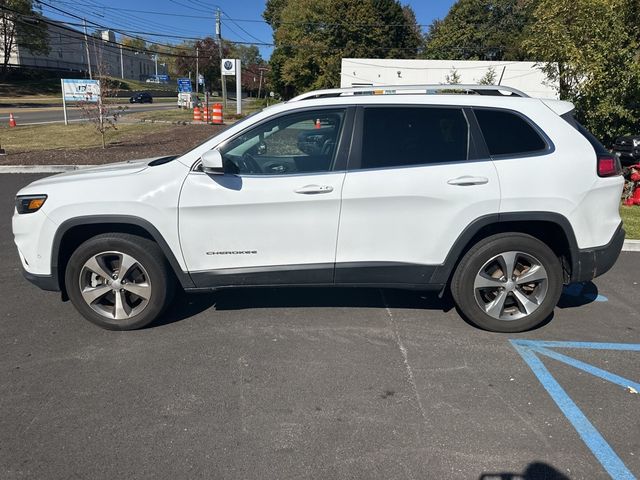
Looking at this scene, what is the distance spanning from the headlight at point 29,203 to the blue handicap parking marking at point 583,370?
381 cm

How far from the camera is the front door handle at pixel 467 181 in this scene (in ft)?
11.9

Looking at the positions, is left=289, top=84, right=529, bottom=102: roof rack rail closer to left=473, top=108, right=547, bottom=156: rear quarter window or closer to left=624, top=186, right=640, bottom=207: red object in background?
left=473, top=108, right=547, bottom=156: rear quarter window

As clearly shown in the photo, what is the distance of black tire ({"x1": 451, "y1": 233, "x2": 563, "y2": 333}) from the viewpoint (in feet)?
12.4

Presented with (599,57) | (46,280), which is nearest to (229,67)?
(599,57)

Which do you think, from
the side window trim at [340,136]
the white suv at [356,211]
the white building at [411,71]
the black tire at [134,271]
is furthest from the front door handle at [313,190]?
the white building at [411,71]

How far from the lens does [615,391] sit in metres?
→ 3.18

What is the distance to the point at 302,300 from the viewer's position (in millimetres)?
4539

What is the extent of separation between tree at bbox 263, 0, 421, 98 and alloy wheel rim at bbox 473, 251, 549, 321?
55844mm

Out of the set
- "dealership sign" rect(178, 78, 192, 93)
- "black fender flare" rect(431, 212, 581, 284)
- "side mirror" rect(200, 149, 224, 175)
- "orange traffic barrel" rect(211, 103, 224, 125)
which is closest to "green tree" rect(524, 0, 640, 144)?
"black fender flare" rect(431, 212, 581, 284)

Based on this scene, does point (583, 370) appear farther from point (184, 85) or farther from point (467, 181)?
point (184, 85)

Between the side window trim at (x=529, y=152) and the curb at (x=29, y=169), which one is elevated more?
the side window trim at (x=529, y=152)

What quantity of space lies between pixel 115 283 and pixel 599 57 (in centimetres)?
1108

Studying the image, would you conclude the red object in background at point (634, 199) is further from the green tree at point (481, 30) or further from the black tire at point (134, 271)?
the green tree at point (481, 30)

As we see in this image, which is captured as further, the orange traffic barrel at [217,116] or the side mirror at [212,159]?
the orange traffic barrel at [217,116]
